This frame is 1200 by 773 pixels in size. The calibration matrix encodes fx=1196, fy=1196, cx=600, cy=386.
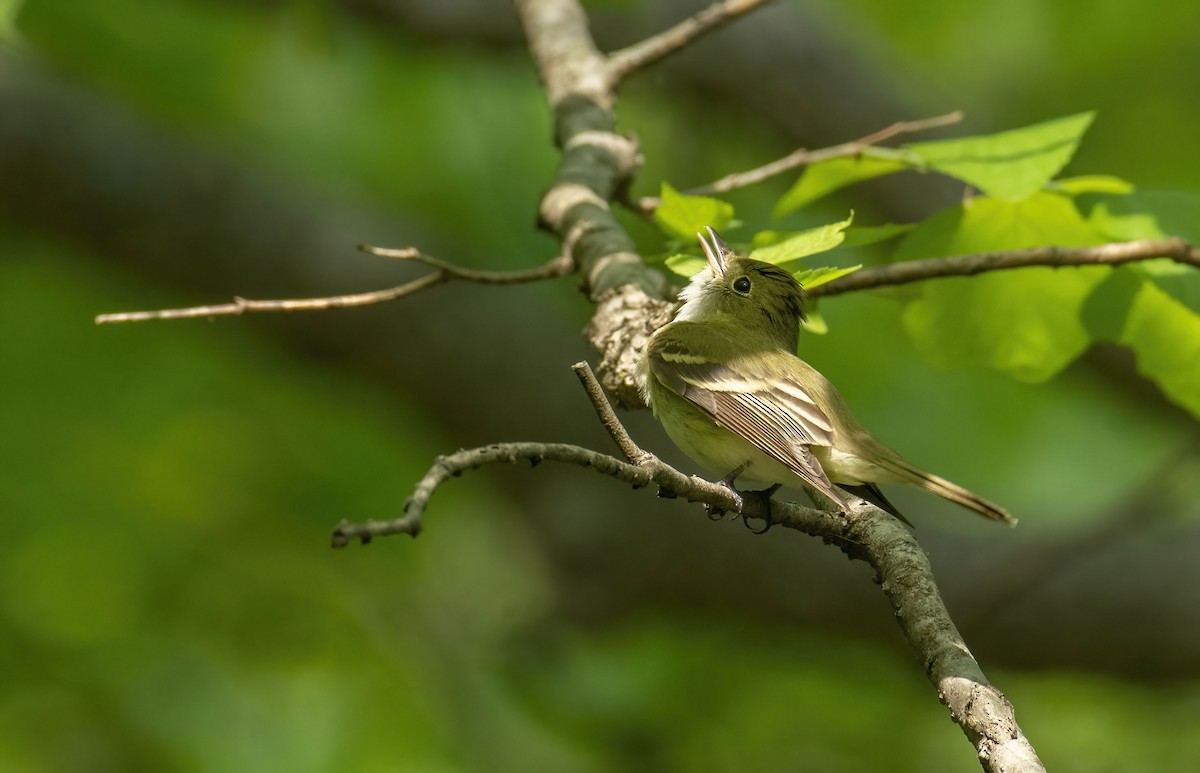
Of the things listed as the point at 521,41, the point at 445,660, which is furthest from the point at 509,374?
the point at 521,41

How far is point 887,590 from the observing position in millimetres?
Answer: 2727

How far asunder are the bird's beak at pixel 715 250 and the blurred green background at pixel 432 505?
1.23 m

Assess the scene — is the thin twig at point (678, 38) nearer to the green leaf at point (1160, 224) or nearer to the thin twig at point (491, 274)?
the thin twig at point (491, 274)

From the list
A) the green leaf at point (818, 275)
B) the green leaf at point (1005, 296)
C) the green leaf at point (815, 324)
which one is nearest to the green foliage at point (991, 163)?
the green leaf at point (1005, 296)

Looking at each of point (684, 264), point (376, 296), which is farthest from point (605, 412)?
point (376, 296)

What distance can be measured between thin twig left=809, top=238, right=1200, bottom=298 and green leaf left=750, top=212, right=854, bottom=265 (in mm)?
398

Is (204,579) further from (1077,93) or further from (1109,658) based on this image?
(1077,93)

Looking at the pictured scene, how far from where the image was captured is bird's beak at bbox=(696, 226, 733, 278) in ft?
12.2

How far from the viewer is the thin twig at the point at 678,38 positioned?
16.0 ft

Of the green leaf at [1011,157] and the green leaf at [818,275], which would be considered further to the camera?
the green leaf at [1011,157]

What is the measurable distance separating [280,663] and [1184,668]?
197 inches

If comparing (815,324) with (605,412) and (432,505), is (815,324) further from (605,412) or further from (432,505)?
(432,505)

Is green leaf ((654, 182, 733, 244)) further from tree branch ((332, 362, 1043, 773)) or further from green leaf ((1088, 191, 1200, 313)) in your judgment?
green leaf ((1088, 191, 1200, 313))

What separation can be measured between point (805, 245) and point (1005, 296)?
111cm
